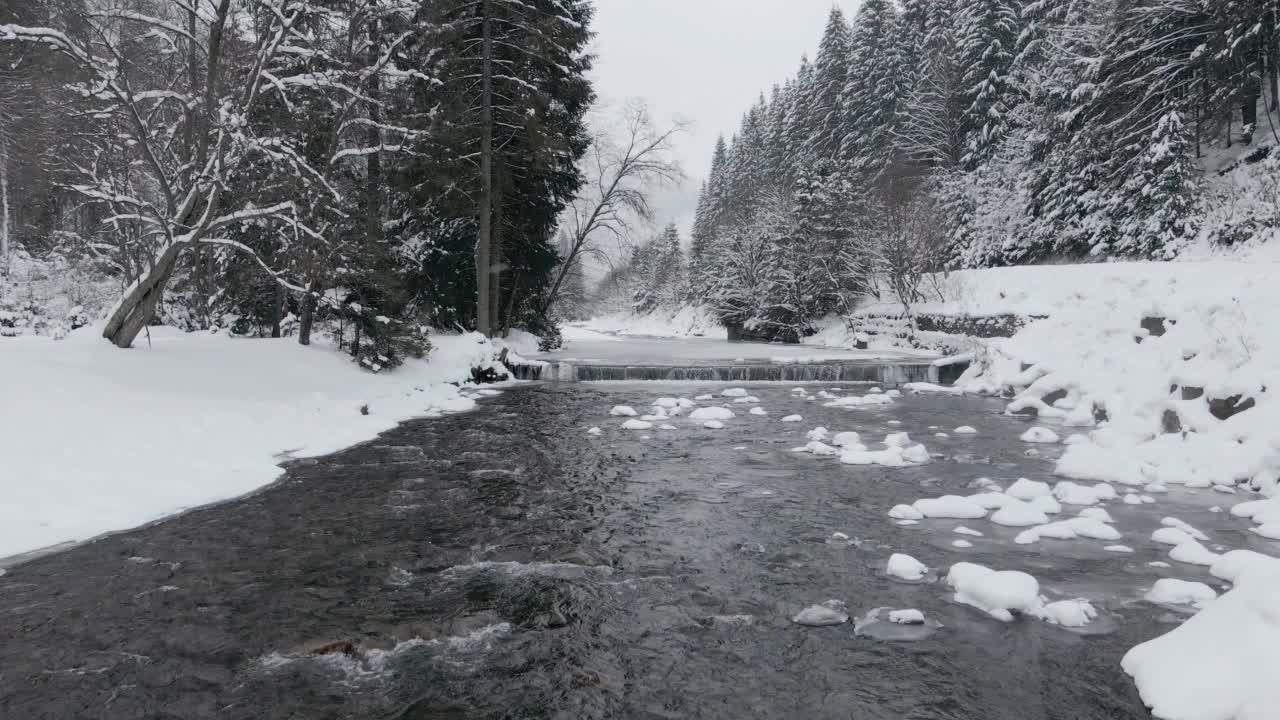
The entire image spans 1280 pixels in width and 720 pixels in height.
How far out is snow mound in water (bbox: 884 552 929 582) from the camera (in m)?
4.81

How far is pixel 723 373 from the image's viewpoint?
19188 millimetres

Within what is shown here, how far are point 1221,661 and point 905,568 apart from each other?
190cm

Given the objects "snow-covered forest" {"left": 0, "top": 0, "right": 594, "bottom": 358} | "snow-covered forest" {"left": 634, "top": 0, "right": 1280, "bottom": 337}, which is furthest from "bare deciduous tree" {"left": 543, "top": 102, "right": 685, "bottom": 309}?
"snow-covered forest" {"left": 634, "top": 0, "right": 1280, "bottom": 337}

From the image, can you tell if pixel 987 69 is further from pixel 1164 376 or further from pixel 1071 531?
pixel 1071 531

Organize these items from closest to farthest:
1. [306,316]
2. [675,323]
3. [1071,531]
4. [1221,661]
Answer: [1221,661] → [1071,531] → [306,316] → [675,323]

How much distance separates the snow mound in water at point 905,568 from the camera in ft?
15.8

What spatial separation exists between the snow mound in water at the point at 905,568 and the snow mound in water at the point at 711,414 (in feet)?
23.2

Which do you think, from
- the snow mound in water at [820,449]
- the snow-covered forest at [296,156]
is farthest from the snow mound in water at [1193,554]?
the snow-covered forest at [296,156]

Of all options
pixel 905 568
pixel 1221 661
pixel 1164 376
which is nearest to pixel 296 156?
pixel 905 568

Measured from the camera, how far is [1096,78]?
2236cm

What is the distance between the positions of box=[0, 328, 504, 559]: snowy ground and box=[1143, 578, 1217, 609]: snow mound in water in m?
8.21

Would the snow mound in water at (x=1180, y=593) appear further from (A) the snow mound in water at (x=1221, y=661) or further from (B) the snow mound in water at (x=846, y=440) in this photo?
(B) the snow mound in water at (x=846, y=440)

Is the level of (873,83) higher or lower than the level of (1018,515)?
higher

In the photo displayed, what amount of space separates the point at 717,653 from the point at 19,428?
23.0 ft
